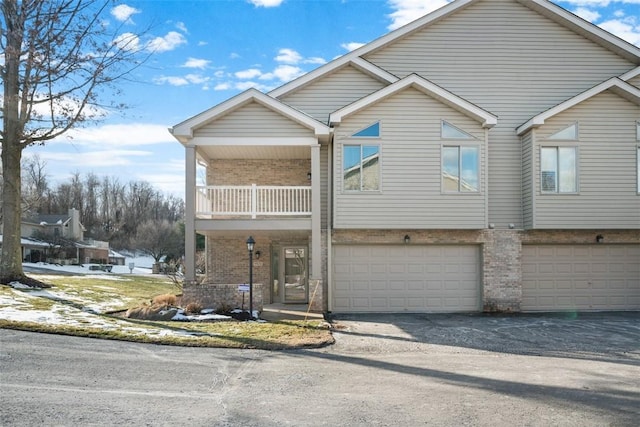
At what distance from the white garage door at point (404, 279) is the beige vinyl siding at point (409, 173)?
1.01 meters

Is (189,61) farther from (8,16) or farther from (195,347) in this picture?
(195,347)

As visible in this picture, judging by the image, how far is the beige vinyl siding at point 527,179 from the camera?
15555mm

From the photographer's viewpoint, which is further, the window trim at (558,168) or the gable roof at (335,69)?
the gable roof at (335,69)

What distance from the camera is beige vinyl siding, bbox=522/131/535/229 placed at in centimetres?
1555

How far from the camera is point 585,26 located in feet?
54.1

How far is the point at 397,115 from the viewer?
50.5ft

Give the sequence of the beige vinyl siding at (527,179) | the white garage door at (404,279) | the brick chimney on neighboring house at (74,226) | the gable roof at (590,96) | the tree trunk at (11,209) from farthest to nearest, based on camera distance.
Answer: the brick chimney on neighboring house at (74,226)
the tree trunk at (11,209)
the white garage door at (404,279)
the beige vinyl siding at (527,179)
the gable roof at (590,96)

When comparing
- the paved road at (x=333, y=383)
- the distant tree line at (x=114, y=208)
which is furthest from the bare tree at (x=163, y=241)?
the paved road at (x=333, y=383)

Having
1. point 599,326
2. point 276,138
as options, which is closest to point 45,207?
point 276,138

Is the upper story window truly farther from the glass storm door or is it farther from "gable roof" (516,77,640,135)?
"gable roof" (516,77,640,135)

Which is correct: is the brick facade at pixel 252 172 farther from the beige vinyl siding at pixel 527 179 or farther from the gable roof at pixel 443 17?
the beige vinyl siding at pixel 527 179

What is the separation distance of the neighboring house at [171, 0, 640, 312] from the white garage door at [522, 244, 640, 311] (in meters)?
0.04

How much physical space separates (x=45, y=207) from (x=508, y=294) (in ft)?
241

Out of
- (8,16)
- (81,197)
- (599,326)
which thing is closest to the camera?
(599,326)
